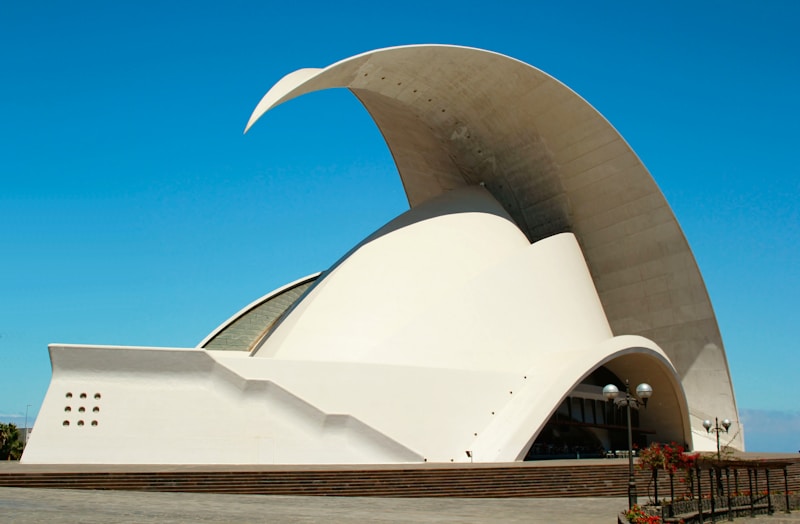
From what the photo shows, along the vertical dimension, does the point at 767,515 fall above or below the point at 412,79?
below

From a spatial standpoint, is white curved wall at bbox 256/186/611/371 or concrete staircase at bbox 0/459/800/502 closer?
concrete staircase at bbox 0/459/800/502

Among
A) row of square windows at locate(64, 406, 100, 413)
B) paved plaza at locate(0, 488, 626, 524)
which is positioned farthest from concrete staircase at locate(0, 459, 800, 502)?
row of square windows at locate(64, 406, 100, 413)

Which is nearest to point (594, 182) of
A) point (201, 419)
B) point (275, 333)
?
point (275, 333)

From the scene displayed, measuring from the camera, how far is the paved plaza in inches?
341

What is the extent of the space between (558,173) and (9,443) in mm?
17863

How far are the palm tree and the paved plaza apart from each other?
11.4 metres

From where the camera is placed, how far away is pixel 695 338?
945 inches

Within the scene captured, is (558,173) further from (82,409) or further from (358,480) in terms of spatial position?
(82,409)

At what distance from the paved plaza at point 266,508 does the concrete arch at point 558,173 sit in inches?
473

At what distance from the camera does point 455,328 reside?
18875mm

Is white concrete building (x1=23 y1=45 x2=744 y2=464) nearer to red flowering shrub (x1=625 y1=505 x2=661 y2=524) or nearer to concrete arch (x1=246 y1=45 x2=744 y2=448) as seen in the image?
concrete arch (x1=246 y1=45 x2=744 y2=448)

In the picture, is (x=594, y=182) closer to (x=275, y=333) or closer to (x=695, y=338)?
(x=695, y=338)

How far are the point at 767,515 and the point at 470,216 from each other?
1173cm

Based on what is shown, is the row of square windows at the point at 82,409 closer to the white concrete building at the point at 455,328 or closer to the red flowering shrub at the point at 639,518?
the white concrete building at the point at 455,328
